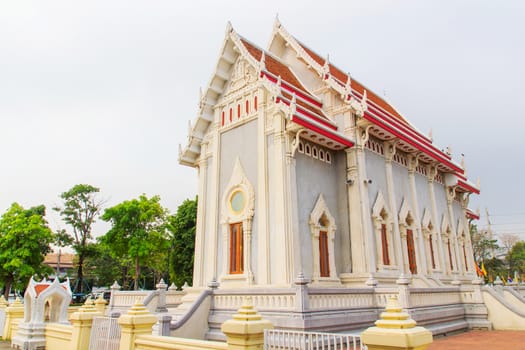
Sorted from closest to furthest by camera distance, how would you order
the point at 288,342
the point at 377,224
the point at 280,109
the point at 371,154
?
the point at 288,342
the point at 280,109
the point at 377,224
the point at 371,154

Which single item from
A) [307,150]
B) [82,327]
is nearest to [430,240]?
[307,150]

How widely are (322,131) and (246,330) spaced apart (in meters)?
8.37

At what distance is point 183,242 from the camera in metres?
32.2

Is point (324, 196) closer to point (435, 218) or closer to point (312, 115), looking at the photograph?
point (312, 115)

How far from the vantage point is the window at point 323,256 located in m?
12.7

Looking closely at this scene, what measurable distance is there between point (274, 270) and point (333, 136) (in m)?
4.70

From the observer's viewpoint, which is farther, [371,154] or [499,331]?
[371,154]

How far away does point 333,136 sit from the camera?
13.1m

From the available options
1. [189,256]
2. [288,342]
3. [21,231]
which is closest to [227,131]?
[288,342]

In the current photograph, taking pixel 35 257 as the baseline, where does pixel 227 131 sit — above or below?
above

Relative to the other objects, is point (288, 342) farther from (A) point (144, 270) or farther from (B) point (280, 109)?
(A) point (144, 270)

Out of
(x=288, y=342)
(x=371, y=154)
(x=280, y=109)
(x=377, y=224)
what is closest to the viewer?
(x=288, y=342)

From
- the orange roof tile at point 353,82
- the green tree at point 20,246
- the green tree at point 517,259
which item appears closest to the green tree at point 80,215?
the green tree at point 20,246

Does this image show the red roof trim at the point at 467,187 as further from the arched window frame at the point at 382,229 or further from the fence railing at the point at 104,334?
the fence railing at the point at 104,334
